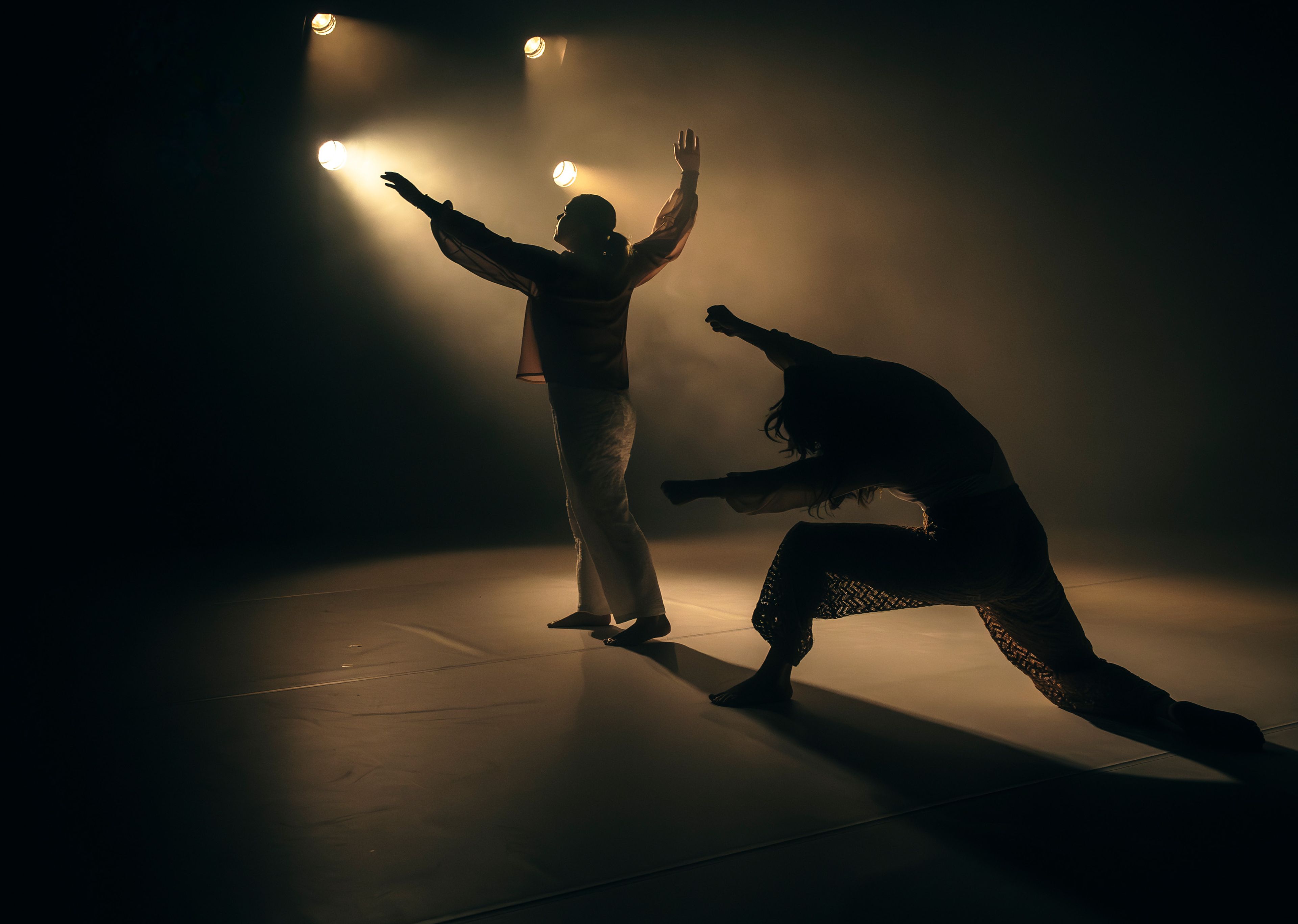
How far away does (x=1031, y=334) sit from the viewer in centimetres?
525

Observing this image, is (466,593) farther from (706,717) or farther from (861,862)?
(861,862)

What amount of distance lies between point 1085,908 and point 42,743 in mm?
1748

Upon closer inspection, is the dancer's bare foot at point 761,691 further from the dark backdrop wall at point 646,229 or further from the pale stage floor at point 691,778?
the dark backdrop wall at point 646,229

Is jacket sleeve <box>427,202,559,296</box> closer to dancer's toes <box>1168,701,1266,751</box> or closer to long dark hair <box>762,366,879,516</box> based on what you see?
long dark hair <box>762,366,879,516</box>

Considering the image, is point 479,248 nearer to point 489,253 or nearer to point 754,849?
point 489,253

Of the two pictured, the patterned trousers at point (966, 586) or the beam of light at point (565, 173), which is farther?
the beam of light at point (565, 173)

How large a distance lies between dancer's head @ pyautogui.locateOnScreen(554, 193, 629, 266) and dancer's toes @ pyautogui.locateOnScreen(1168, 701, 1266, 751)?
5.72ft

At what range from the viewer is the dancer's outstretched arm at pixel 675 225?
2.57 meters

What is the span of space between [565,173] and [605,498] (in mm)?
3280

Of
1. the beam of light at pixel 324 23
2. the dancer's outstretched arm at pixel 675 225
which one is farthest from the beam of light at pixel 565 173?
the dancer's outstretched arm at pixel 675 225

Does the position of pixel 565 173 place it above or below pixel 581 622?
above

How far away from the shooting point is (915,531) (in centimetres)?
164

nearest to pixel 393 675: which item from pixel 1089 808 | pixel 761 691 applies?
pixel 761 691

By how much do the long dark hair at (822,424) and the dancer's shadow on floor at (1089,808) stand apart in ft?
1.44
